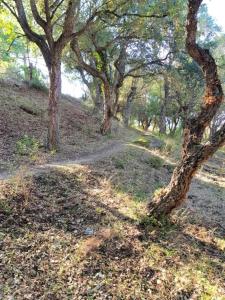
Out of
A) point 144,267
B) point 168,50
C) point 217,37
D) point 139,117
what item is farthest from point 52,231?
point 139,117

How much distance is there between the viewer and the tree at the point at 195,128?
5.75m

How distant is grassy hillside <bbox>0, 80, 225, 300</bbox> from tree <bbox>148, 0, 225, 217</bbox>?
55cm

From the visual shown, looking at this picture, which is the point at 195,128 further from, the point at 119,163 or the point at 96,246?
the point at 119,163

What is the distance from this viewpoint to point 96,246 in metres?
5.18

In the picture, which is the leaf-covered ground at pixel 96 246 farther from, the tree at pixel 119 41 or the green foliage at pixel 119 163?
the tree at pixel 119 41

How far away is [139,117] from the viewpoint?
41.6 metres

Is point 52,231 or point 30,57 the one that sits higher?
point 30,57

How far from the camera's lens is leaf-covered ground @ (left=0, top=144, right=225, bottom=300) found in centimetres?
439

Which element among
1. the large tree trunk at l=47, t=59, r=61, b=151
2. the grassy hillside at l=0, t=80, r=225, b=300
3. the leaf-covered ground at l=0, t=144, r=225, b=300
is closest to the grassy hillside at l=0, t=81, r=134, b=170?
the large tree trunk at l=47, t=59, r=61, b=151

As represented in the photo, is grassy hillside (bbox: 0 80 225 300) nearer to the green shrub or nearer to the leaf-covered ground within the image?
the leaf-covered ground

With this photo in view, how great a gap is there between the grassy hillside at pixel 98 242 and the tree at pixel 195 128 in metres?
0.55

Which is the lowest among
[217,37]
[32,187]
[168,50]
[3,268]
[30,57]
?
[3,268]

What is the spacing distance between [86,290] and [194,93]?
21.8m

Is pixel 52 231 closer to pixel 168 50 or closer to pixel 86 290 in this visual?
pixel 86 290
